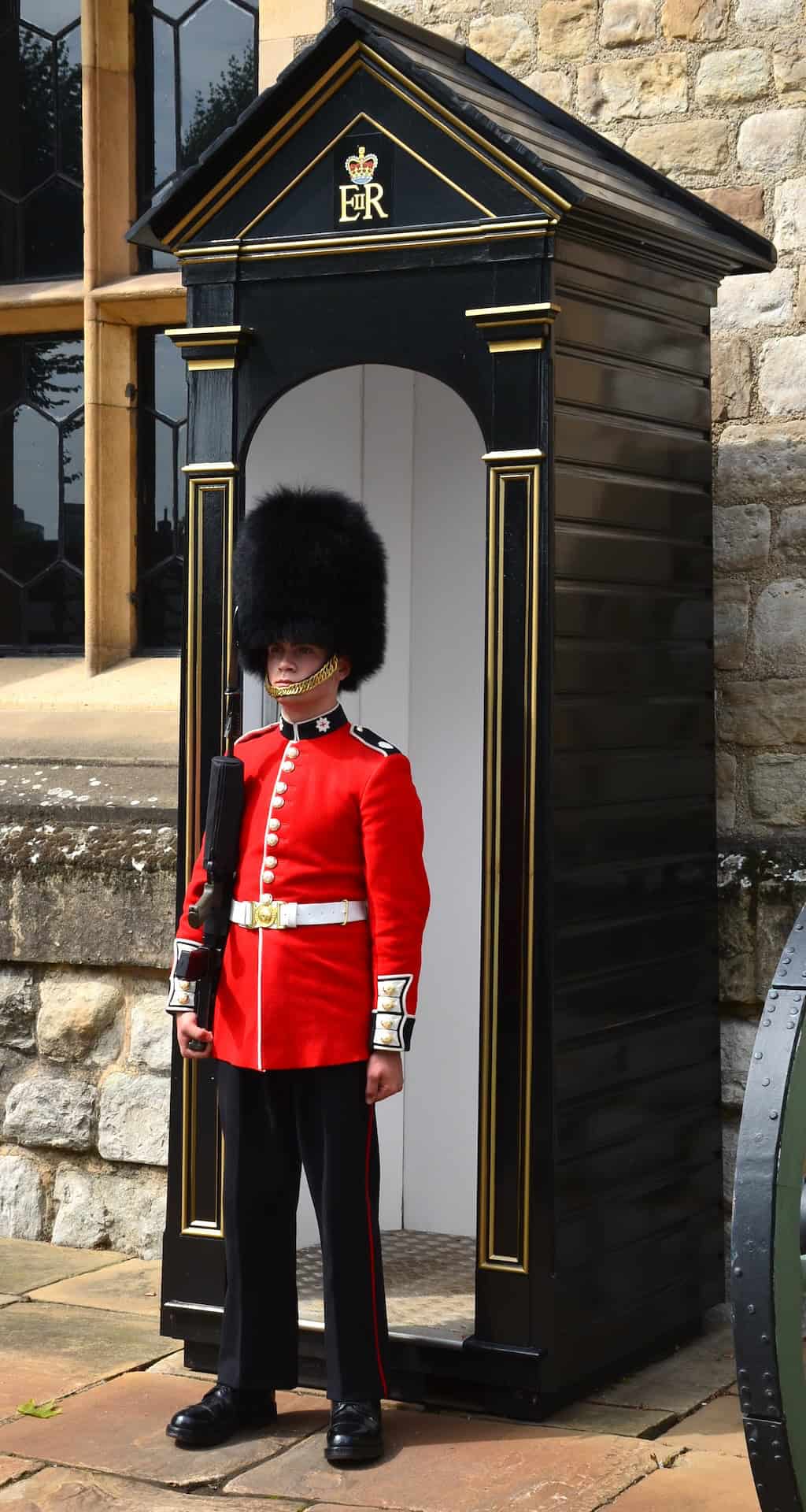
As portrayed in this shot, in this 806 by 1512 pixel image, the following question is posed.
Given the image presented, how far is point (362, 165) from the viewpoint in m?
3.40

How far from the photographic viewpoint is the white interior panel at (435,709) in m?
4.16

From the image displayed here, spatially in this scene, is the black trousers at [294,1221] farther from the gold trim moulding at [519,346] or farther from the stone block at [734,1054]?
the gold trim moulding at [519,346]

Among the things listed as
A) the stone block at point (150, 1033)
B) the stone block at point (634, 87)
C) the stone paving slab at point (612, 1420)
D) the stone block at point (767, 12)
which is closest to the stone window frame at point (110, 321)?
the stone block at point (150, 1033)

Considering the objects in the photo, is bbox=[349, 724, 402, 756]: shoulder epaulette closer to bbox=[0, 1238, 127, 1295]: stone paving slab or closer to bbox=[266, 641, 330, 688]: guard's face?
bbox=[266, 641, 330, 688]: guard's face

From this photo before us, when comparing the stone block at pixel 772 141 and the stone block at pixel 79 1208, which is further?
the stone block at pixel 79 1208

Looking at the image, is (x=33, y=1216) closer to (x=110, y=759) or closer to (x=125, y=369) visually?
(x=110, y=759)

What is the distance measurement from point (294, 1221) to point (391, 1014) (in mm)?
429

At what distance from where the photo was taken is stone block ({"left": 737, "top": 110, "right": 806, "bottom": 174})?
406 centimetres

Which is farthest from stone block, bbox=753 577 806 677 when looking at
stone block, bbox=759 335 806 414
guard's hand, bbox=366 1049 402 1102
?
guard's hand, bbox=366 1049 402 1102

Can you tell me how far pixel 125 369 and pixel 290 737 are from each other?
2.00 meters

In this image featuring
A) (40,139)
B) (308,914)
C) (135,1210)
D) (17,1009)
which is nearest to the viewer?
(308,914)

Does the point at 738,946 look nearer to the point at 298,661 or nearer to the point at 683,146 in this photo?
the point at 298,661

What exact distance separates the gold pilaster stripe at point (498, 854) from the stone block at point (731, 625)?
2.97ft

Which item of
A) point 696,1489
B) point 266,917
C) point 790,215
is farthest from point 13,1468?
point 790,215
